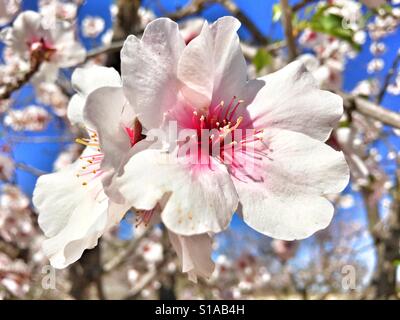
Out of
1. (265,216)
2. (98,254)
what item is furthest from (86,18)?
Answer: (265,216)

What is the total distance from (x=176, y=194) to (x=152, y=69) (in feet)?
0.58

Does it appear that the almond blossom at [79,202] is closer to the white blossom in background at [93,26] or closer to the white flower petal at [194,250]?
the white flower petal at [194,250]

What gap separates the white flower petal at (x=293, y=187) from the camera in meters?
0.54

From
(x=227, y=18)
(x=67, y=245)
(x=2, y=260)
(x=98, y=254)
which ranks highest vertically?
(x=227, y=18)

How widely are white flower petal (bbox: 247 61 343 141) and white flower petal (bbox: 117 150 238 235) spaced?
0.49ft

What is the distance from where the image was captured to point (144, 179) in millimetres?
490

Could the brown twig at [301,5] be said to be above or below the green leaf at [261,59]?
above

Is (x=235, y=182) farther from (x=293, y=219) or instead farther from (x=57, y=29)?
(x=57, y=29)

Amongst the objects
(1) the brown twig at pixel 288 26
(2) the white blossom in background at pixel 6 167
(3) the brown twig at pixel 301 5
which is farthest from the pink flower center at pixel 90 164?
(2) the white blossom in background at pixel 6 167

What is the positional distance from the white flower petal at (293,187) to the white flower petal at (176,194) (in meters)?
0.05

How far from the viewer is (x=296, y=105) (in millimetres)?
597

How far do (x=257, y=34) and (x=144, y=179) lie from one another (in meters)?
1.56

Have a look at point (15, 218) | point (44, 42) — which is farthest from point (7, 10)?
point (15, 218)

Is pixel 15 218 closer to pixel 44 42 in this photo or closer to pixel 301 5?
pixel 44 42
